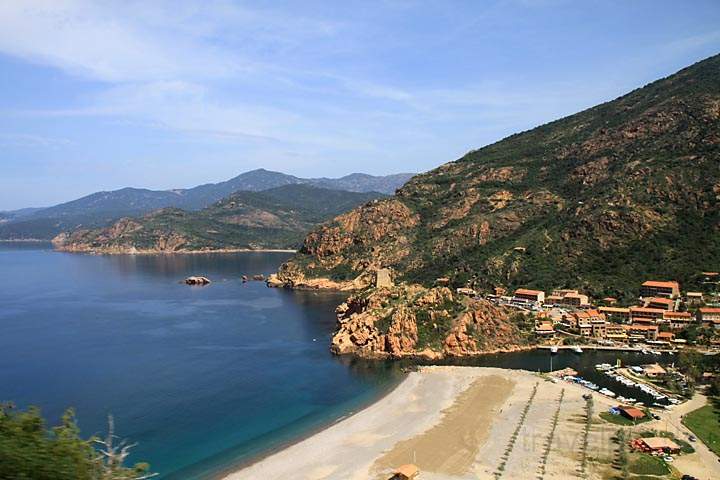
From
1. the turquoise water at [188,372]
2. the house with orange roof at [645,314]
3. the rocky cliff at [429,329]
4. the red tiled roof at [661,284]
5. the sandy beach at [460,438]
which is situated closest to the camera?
the sandy beach at [460,438]

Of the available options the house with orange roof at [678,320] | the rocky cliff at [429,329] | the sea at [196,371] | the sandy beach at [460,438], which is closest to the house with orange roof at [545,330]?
the rocky cliff at [429,329]

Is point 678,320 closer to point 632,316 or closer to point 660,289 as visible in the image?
point 632,316

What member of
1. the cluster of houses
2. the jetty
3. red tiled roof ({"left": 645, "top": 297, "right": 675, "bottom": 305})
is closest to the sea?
the jetty

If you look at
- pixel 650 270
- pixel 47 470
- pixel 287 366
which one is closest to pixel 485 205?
pixel 650 270

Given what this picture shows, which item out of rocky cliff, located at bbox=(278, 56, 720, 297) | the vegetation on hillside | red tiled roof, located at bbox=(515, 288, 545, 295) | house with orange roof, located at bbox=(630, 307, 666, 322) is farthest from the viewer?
rocky cliff, located at bbox=(278, 56, 720, 297)

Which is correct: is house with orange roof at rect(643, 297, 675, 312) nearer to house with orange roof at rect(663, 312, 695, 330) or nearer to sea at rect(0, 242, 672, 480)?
house with orange roof at rect(663, 312, 695, 330)

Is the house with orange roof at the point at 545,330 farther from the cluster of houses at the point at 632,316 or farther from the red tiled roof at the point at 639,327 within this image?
the red tiled roof at the point at 639,327
